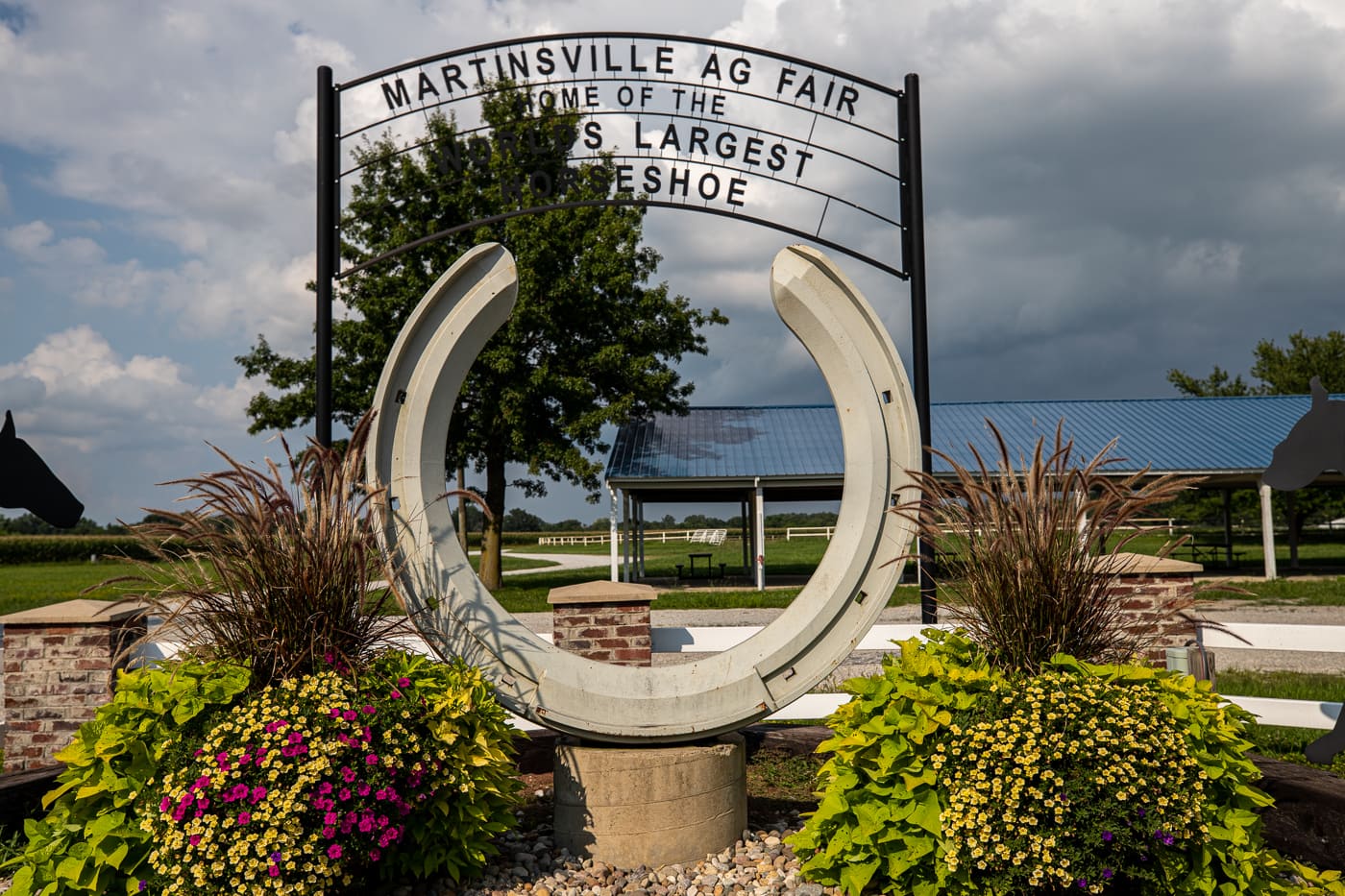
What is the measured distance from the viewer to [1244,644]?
4.94 metres

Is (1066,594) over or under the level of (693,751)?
over

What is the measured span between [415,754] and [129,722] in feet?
3.30

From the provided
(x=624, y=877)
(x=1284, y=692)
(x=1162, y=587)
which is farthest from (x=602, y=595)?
(x=1284, y=692)

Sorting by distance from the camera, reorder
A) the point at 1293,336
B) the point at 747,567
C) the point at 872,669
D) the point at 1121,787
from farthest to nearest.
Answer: the point at 1293,336
the point at 747,567
the point at 872,669
the point at 1121,787

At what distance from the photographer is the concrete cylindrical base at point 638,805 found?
3.78m

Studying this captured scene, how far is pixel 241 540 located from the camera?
3252mm

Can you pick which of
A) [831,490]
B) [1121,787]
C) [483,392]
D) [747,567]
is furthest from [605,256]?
[1121,787]

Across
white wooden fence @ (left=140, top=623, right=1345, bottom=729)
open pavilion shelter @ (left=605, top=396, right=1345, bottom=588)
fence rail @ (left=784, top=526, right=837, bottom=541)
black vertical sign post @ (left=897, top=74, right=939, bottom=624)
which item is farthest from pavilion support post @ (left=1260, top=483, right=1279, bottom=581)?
fence rail @ (left=784, top=526, right=837, bottom=541)

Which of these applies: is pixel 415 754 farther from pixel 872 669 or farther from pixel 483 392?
pixel 483 392

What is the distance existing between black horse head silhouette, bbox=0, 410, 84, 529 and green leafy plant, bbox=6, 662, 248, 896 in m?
1.65

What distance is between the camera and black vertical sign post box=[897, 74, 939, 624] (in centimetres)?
531

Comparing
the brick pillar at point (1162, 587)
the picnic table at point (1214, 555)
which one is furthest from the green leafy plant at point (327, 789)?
the picnic table at point (1214, 555)

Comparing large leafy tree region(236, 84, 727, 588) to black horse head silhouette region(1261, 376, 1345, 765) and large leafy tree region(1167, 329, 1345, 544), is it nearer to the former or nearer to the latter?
black horse head silhouette region(1261, 376, 1345, 765)

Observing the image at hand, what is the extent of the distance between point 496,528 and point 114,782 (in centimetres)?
1482
